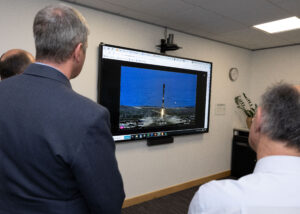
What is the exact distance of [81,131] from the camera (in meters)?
0.79

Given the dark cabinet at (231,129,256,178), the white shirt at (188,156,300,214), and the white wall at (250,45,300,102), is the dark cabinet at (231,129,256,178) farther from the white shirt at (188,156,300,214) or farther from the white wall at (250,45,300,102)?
the white shirt at (188,156,300,214)

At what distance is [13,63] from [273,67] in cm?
442

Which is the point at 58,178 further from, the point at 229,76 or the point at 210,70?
the point at 229,76

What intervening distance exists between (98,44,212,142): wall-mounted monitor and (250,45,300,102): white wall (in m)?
1.35

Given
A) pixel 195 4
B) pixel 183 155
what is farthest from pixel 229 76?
pixel 195 4

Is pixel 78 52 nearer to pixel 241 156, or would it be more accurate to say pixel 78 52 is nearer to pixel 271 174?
pixel 271 174

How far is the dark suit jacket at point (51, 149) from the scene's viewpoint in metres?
0.79

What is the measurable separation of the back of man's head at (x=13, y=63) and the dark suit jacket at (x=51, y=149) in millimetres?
599

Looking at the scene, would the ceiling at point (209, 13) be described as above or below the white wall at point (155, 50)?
above

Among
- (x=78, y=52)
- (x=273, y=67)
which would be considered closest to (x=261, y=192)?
(x=78, y=52)

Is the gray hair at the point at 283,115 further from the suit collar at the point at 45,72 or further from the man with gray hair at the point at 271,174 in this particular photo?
the suit collar at the point at 45,72

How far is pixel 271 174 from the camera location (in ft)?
2.25

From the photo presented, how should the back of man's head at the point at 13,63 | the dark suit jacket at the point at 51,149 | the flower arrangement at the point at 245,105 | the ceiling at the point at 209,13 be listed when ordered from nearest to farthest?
the dark suit jacket at the point at 51,149 < the back of man's head at the point at 13,63 < the ceiling at the point at 209,13 < the flower arrangement at the point at 245,105

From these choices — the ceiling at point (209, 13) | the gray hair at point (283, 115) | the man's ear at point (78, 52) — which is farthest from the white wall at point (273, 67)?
the man's ear at point (78, 52)
